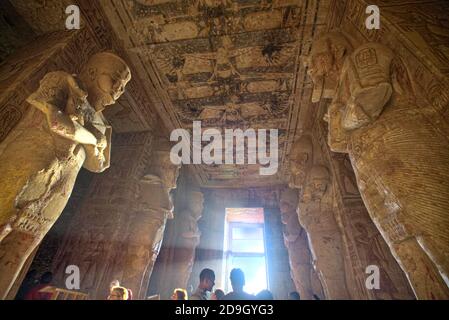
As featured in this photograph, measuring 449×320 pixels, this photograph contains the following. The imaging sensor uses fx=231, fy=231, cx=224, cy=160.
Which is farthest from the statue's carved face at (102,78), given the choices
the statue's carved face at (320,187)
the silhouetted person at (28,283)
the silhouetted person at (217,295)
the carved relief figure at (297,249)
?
the carved relief figure at (297,249)

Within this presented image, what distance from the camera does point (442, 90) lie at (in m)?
1.88

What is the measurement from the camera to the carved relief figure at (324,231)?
142 inches

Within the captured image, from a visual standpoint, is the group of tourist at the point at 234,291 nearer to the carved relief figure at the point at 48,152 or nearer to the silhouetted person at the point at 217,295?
the silhouetted person at the point at 217,295

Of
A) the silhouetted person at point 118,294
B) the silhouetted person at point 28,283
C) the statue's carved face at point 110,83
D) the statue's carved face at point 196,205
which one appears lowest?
the silhouetted person at point 118,294

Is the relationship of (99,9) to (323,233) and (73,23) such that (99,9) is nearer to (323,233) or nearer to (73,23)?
(73,23)

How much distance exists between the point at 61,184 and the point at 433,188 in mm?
3152

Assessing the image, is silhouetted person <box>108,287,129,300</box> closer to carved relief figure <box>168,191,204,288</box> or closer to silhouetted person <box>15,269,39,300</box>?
silhouetted person <box>15,269,39,300</box>

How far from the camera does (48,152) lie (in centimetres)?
214

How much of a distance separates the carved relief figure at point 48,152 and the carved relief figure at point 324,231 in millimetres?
3556

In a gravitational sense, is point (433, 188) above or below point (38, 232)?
above

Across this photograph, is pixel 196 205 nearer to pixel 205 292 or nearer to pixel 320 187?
pixel 320 187
